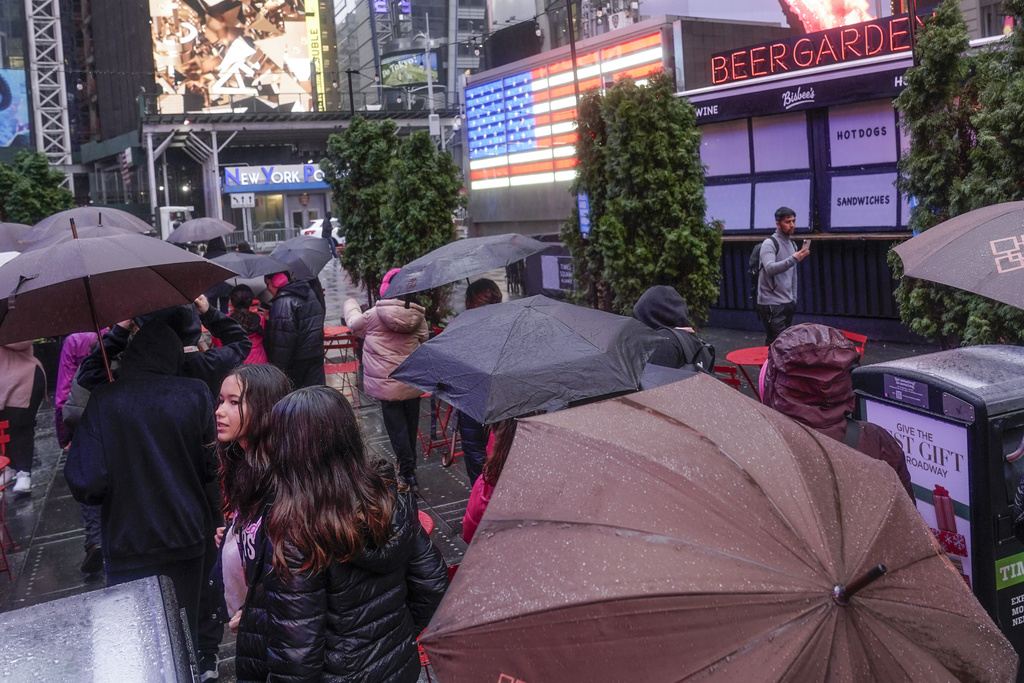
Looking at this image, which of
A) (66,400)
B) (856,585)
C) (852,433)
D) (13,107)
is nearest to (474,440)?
(66,400)

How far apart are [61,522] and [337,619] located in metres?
5.95

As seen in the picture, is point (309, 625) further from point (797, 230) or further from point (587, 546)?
point (797, 230)

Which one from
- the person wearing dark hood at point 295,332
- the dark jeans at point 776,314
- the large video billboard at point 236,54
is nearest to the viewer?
the person wearing dark hood at point 295,332

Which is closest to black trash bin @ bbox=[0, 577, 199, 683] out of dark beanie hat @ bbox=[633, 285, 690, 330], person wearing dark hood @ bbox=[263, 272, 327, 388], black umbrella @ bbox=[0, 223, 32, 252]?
dark beanie hat @ bbox=[633, 285, 690, 330]

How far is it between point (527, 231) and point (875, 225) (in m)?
10.6

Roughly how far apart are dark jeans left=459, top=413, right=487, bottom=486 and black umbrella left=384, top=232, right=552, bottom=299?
1.24m

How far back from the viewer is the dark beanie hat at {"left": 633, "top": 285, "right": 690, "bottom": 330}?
573cm

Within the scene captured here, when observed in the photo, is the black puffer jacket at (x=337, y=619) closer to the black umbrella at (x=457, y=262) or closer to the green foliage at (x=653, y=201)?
the black umbrella at (x=457, y=262)

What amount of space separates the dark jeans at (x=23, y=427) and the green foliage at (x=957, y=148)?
7389 mm

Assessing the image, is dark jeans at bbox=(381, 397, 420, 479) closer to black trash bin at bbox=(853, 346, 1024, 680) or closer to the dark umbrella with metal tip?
the dark umbrella with metal tip

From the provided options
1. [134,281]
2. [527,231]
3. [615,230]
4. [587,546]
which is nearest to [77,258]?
[134,281]

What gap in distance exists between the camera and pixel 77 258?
13.3 ft

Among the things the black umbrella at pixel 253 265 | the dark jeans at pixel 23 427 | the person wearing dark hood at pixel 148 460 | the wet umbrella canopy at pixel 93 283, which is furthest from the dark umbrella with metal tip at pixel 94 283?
the black umbrella at pixel 253 265

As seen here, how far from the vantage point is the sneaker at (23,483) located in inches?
327
